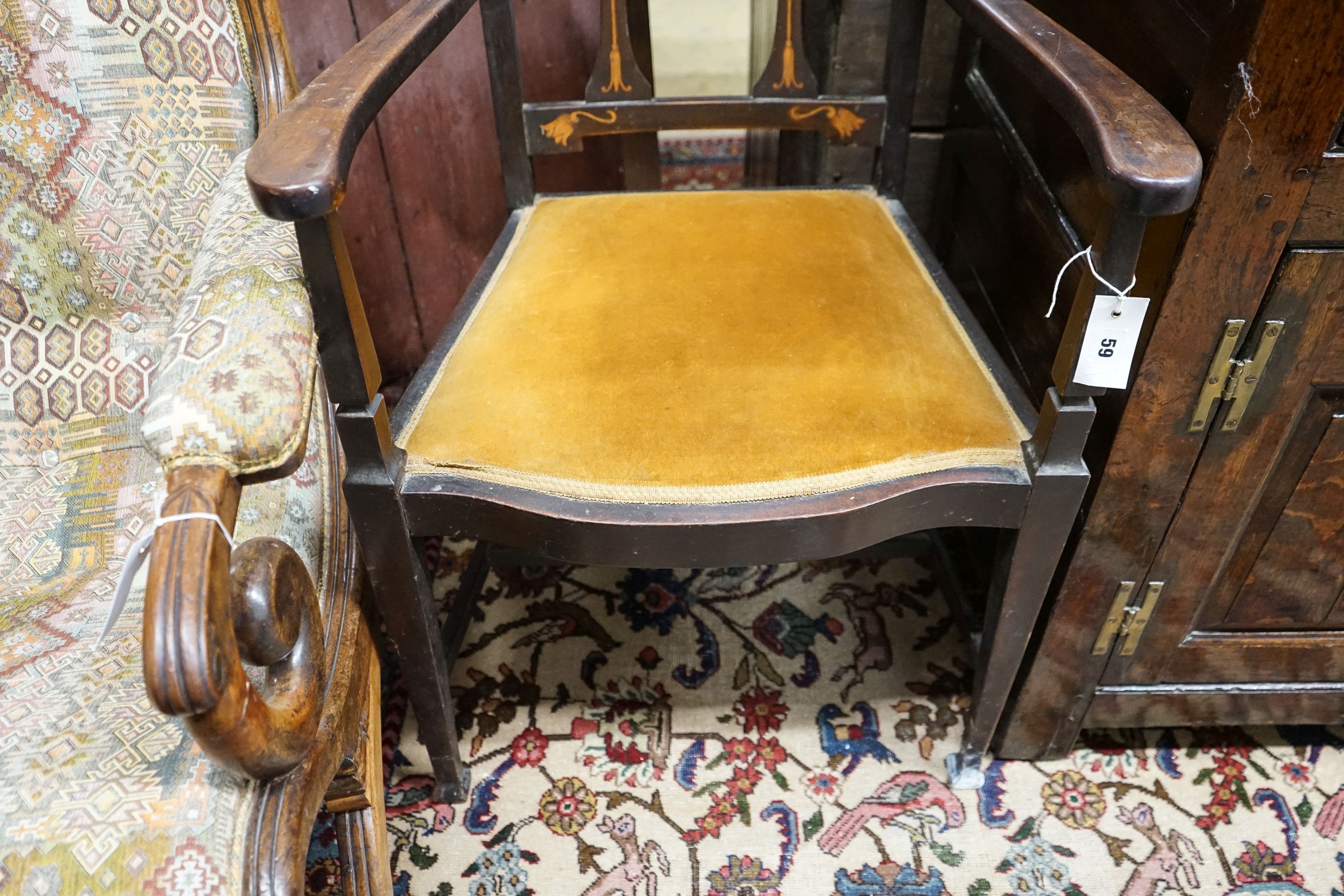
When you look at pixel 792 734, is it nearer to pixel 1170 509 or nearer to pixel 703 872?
pixel 703 872

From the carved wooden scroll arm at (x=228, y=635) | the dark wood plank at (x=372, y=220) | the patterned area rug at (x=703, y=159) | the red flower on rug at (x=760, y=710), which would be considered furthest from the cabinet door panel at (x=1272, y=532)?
the patterned area rug at (x=703, y=159)

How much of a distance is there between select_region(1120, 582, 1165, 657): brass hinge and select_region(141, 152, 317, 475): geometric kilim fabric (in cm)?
83

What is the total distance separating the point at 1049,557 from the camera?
84 cm

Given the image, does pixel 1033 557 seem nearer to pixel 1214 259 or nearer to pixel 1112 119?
pixel 1214 259

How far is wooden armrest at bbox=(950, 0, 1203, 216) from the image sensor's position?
569 mm

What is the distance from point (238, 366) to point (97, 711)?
289mm

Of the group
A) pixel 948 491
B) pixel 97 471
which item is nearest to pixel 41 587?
pixel 97 471

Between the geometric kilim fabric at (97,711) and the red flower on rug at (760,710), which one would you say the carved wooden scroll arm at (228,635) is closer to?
the geometric kilim fabric at (97,711)

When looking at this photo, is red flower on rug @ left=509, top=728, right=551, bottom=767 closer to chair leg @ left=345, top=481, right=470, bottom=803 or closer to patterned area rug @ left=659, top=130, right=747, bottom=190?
chair leg @ left=345, top=481, right=470, bottom=803

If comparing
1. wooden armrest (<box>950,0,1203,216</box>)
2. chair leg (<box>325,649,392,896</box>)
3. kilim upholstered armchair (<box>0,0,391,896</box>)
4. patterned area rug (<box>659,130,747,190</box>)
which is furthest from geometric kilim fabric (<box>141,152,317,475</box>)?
patterned area rug (<box>659,130,747,190</box>)

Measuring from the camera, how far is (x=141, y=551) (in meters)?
0.60

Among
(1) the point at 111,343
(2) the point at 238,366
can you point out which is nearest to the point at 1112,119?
(2) the point at 238,366

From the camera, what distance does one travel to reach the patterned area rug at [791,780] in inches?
40.2

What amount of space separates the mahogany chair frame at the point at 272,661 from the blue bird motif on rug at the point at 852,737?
0.55 m
